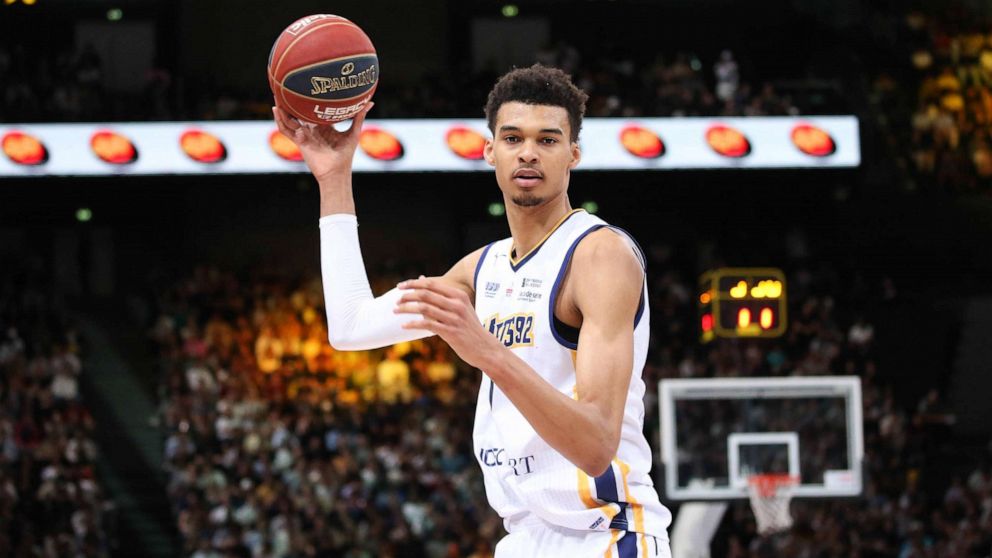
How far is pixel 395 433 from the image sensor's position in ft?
60.4

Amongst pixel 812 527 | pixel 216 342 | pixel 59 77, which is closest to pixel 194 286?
pixel 216 342

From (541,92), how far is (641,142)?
14613 millimetres

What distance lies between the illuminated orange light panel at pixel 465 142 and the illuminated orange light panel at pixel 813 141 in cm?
422

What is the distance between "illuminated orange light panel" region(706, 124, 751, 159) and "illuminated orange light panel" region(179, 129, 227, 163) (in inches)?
253

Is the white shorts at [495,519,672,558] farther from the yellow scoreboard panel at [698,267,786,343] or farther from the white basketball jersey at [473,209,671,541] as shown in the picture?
the yellow scoreboard panel at [698,267,786,343]

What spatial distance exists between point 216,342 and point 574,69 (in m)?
7.03

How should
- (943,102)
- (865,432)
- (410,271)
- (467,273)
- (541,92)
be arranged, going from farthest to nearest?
1. (410,271)
2. (943,102)
3. (865,432)
4. (467,273)
5. (541,92)

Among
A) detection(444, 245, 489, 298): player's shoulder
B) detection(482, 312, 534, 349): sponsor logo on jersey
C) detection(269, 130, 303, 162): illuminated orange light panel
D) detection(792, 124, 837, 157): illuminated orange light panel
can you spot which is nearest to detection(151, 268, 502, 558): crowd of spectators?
detection(269, 130, 303, 162): illuminated orange light panel

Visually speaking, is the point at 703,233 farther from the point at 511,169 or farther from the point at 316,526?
the point at 511,169

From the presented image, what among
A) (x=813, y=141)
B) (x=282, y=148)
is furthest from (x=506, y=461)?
(x=813, y=141)

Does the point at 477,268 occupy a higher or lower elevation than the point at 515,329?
higher

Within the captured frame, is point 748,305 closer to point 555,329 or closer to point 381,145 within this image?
point 381,145

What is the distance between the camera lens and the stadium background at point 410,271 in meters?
17.2

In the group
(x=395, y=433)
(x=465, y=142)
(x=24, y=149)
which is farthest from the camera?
(x=395, y=433)
